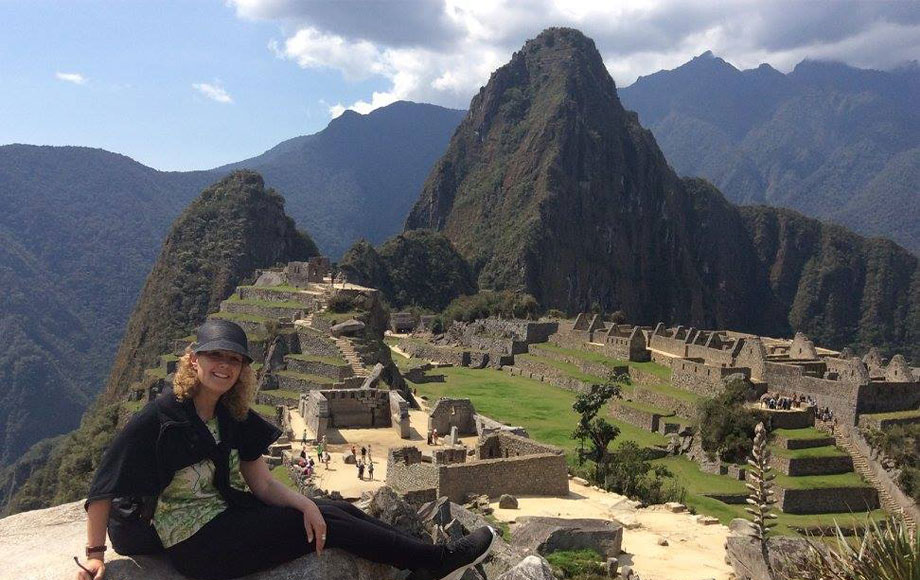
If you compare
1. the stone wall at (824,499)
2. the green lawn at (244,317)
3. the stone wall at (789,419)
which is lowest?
the stone wall at (824,499)

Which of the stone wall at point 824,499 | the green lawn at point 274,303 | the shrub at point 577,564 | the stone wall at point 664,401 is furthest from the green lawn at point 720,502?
the green lawn at point 274,303

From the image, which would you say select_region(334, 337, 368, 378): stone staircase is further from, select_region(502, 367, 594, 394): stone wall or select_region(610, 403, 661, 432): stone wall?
select_region(502, 367, 594, 394): stone wall

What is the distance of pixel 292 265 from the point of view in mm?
49375

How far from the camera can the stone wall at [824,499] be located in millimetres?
22422

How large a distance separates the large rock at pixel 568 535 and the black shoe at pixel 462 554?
571cm

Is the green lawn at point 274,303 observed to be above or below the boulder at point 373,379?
above

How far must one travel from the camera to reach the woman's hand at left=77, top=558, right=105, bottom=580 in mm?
3445

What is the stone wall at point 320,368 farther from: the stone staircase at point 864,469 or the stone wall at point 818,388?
the stone staircase at point 864,469

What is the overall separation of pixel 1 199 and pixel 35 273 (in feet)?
72.7

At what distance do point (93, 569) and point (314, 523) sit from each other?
1.03 metres

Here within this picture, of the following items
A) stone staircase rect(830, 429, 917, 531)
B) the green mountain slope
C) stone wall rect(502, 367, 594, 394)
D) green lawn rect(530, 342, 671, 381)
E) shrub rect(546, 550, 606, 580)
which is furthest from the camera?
the green mountain slope

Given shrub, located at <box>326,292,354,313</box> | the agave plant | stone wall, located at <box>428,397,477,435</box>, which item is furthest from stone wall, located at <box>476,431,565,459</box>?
shrub, located at <box>326,292,354,313</box>

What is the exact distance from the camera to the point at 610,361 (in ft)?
134

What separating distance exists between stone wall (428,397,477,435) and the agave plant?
15.0 m
